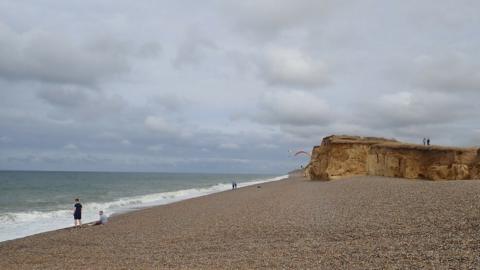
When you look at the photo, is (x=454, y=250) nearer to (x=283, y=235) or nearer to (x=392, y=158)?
(x=283, y=235)

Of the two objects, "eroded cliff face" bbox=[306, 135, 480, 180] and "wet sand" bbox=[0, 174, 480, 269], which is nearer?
"wet sand" bbox=[0, 174, 480, 269]

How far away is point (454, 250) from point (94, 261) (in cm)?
910

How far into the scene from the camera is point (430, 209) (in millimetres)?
13508

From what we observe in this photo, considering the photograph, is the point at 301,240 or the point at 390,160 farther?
the point at 390,160

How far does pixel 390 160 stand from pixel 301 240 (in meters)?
24.4

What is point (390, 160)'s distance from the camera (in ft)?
113

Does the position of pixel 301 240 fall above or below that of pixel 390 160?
below

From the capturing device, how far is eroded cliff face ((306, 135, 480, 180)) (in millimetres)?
28109

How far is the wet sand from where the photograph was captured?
9477 mm

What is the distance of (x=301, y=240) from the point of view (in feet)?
40.1

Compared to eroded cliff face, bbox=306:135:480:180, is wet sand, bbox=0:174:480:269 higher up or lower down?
lower down

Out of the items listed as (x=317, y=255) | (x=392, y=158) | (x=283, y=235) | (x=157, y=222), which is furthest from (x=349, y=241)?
(x=392, y=158)

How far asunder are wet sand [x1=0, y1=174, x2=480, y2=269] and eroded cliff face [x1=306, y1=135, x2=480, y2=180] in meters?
11.2

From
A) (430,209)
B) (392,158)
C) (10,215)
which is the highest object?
(392,158)
